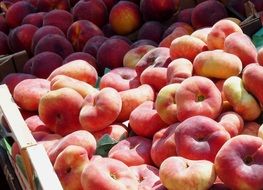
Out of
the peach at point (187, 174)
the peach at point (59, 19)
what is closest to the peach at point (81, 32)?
the peach at point (59, 19)

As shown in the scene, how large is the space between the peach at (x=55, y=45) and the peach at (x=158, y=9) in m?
0.43

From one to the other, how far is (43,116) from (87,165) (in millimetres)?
475

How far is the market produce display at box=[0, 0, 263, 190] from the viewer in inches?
49.5

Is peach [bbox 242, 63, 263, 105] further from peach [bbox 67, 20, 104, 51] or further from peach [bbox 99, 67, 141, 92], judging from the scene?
peach [bbox 67, 20, 104, 51]

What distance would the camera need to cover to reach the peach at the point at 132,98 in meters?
1.77

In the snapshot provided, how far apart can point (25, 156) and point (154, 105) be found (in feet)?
1.60

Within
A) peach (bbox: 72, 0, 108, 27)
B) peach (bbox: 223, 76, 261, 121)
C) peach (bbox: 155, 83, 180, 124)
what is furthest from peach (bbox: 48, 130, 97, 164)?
peach (bbox: 72, 0, 108, 27)

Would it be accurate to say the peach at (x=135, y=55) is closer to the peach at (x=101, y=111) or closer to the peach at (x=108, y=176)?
the peach at (x=101, y=111)

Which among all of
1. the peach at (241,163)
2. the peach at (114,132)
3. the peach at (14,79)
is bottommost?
Answer: the peach at (14,79)

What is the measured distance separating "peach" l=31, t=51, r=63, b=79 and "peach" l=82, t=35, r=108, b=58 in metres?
0.15

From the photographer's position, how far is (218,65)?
1582mm

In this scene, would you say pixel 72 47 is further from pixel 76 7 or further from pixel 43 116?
pixel 43 116

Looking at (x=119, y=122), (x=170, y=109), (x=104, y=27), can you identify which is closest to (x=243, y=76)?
(x=170, y=109)

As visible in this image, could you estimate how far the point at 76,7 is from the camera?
106 inches
